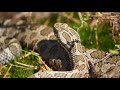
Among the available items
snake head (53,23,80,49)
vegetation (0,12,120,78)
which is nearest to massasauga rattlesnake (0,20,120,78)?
snake head (53,23,80,49)

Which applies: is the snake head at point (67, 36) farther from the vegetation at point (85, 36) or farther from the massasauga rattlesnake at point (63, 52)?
the vegetation at point (85, 36)

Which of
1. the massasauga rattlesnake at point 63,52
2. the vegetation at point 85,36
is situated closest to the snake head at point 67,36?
the massasauga rattlesnake at point 63,52

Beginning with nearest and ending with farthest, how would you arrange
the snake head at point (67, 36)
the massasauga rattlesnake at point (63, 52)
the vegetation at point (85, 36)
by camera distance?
the massasauga rattlesnake at point (63, 52)
the snake head at point (67, 36)
the vegetation at point (85, 36)

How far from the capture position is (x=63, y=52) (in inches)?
273

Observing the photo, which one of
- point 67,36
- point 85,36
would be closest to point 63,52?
point 67,36

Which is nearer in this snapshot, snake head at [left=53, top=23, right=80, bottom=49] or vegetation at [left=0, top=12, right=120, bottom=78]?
snake head at [left=53, top=23, right=80, bottom=49]

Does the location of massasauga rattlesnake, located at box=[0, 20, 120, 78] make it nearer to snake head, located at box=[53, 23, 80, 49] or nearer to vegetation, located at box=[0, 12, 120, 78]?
snake head, located at box=[53, 23, 80, 49]

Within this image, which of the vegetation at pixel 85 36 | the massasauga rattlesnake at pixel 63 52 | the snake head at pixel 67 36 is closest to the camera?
the massasauga rattlesnake at pixel 63 52

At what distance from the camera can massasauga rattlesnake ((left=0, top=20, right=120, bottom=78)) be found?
19.8 ft

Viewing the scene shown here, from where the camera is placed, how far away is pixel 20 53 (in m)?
7.34

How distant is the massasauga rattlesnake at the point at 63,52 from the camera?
19.8 ft

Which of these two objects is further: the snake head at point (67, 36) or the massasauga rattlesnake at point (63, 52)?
the snake head at point (67, 36)

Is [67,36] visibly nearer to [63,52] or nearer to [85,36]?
[63,52]
